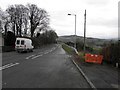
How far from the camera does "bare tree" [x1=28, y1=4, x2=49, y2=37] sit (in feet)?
239

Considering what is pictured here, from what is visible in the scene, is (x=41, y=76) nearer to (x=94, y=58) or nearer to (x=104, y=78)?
(x=104, y=78)

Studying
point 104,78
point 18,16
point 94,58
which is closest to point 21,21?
point 18,16

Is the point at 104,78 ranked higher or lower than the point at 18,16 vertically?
lower

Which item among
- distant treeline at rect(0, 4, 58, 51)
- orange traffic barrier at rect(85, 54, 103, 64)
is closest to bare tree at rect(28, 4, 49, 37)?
distant treeline at rect(0, 4, 58, 51)

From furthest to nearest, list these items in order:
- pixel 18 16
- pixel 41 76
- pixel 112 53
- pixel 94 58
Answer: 1. pixel 18 16
2. pixel 94 58
3. pixel 112 53
4. pixel 41 76

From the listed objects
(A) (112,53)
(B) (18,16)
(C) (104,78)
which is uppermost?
(B) (18,16)

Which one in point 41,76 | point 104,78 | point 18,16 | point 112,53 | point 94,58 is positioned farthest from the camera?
point 18,16

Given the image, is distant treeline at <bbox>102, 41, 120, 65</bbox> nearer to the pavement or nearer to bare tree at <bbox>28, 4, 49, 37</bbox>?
the pavement

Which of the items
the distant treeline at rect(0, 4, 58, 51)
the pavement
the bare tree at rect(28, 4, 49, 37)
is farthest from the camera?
the bare tree at rect(28, 4, 49, 37)

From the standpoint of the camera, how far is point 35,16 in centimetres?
7381

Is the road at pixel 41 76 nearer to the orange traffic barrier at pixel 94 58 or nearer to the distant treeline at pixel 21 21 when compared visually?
the orange traffic barrier at pixel 94 58

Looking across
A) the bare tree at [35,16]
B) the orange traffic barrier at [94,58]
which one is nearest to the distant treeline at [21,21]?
the bare tree at [35,16]

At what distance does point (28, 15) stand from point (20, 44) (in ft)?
111

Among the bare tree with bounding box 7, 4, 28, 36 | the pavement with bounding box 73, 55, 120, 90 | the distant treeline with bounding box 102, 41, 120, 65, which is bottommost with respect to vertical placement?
the pavement with bounding box 73, 55, 120, 90
